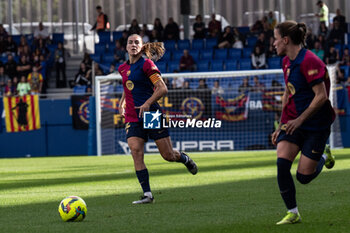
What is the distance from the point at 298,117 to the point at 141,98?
9.89 feet

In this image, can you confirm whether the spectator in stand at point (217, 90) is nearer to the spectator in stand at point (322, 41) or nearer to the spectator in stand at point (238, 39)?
the spectator in stand at point (238, 39)

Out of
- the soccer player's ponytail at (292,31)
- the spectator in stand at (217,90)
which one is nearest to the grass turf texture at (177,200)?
the soccer player's ponytail at (292,31)

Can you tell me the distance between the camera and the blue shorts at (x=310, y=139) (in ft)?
22.2

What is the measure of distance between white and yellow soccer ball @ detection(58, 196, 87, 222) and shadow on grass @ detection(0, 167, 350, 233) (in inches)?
3.5

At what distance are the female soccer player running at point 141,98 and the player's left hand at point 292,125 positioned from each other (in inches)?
103

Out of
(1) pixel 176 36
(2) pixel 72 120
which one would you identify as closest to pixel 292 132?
(2) pixel 72 120

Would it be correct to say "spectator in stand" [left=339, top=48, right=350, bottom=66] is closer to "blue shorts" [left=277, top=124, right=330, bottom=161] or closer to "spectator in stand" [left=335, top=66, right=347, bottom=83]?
"spectator in stand" [left=335, top=66, right=347, bottom=83]

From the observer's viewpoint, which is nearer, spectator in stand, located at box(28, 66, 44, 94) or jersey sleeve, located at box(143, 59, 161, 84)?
jersey sleeve, located at box(143, 59, 161, 84)

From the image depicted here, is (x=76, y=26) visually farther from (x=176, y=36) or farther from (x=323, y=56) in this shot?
(x=323, y=56)

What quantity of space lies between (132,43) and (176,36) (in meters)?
19.6

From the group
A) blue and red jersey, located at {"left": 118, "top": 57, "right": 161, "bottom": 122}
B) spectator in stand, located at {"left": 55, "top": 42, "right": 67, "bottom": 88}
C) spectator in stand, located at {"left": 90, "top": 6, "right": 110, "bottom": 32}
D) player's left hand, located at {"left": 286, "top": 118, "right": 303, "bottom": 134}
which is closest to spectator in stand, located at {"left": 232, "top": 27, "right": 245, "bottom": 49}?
spectator in stand, located at {"left": 90, "top": 6, "right": 110, "bottom": 32}

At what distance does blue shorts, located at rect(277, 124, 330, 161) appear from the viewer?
22.2 feet

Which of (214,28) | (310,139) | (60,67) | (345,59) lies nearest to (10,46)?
(60,67)

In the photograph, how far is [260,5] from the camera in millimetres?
32719
